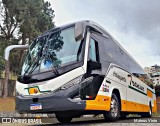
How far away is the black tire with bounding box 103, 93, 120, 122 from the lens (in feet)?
27.1

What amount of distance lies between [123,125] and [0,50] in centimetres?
2079

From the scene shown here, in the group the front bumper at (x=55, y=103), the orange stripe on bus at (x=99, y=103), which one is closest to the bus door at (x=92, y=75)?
the orange stripe on bus at (x=99, y=103)

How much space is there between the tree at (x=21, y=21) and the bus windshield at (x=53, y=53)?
1759 centimetres

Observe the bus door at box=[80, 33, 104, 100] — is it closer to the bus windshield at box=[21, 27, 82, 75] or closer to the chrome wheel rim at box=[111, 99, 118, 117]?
the bus windshield at box=[21, 27, 82, 75]

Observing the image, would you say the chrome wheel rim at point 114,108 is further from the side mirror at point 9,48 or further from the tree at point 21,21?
the tree at point 21,21

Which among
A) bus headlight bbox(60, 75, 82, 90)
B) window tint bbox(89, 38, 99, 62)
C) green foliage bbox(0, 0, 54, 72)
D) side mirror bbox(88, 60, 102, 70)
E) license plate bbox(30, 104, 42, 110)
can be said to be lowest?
license plate bbox(30, 104, 42, 110)

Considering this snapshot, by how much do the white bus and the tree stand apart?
686 inches

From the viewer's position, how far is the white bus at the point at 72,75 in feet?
22.2

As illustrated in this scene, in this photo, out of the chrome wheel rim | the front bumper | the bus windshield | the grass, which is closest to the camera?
the front bumper

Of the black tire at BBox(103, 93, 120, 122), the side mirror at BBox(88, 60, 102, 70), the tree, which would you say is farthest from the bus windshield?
the tree

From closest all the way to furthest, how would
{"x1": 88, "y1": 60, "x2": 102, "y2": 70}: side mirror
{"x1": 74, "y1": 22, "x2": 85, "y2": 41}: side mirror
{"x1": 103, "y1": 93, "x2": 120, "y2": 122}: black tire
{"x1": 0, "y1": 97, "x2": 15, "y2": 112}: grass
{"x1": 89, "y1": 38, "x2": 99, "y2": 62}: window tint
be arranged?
1. {"x1": 74, "y1": 22, "x2": 85, "y2": 41}: side mirror
2. {"x1": 88, "y1": 60, "x2": 102, "y2": 70}: side mirror
3. {"x1": 89, "y1": 38, "x2": 99, "y2": 62}: window tint
4. {"x1": 103, "y1": 93, "x2": 120, "y2": 122}: black tire
5. {"x1": 0, "y1": 97, "x2": 15, "y2": 112}: grass

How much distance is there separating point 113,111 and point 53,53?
2727 mm

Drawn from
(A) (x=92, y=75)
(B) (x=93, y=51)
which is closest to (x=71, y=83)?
(A) (x=92, y=75)

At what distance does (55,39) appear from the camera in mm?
7766
